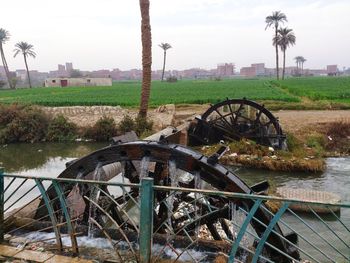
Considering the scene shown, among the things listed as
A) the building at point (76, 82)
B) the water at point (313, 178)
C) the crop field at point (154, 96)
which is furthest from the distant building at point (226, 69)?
the water at point (313, 178)

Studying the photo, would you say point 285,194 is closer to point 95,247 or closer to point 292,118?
point 95,247

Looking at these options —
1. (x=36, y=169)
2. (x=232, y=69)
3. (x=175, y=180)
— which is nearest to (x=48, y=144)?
(x=36, y=169)

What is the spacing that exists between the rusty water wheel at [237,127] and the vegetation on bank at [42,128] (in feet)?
16.4

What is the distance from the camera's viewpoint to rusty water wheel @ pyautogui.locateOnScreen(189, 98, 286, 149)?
14.3 metres

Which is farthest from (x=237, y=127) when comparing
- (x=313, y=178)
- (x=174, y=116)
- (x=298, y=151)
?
(x=174, y=116)

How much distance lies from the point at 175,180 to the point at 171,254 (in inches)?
41.9

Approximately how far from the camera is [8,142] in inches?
760

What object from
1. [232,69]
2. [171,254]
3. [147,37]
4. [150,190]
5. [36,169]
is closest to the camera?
[150,190]

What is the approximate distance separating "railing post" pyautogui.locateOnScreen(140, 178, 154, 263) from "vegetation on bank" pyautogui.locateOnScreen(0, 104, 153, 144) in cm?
1440

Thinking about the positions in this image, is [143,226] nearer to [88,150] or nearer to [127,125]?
[88,150]

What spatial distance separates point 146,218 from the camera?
4078 mm

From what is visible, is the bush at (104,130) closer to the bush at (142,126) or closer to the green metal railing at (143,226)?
the bush at (142,126)

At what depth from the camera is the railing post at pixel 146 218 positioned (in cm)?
397

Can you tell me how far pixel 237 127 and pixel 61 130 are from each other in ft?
30.4
